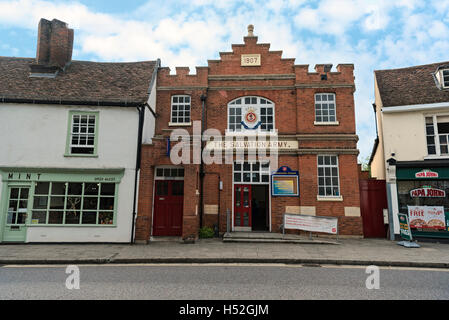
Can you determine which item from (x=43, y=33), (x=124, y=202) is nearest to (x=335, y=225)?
(x=124, y=202)

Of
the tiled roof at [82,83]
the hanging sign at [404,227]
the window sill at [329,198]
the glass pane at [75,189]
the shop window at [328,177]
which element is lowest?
the hanging sign at [404,227]

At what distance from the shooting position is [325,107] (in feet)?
45.1

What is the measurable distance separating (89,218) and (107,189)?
140 cm

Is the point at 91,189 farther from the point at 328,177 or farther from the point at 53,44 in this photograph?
the point at 328,177

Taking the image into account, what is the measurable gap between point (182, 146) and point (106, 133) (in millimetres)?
3438

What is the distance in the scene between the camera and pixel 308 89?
13805 millimetres

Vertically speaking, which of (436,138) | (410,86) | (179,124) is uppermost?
(410,86)

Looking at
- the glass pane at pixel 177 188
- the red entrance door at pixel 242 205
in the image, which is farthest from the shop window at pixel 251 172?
the glass pane at pixel 177 188

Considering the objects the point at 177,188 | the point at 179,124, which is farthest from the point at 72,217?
the point at 179,124

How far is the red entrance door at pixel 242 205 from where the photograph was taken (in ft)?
43.7

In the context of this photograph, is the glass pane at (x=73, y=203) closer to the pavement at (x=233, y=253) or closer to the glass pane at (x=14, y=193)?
the pavement at (x=233, y=253)

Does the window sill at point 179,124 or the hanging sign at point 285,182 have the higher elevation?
the window sill at point 179,124

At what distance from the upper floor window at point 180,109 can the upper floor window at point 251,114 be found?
7.30ft

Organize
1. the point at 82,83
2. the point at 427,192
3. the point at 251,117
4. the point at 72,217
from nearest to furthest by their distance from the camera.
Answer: the point at 72,217
the point at 427,192
the point at 82,83
the point at 251,117
